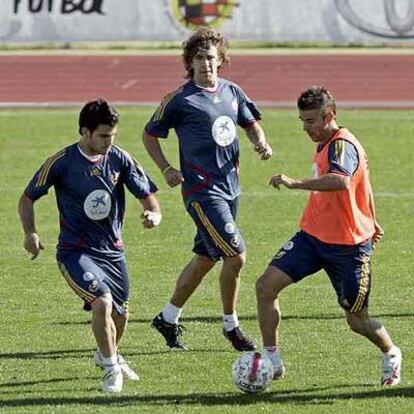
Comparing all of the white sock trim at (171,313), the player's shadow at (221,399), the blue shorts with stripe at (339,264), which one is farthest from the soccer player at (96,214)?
the white sock trim at (171,313)

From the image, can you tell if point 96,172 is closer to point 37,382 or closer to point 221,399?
point 37,382

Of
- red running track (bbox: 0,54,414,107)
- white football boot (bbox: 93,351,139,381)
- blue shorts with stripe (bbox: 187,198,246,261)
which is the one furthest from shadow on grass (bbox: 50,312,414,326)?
red running track (bbox: 0,54,414,107)

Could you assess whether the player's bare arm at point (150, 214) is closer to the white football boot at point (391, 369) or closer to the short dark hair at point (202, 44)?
the short dark hair at point (202, 44)

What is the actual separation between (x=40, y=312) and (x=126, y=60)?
23.4 meters

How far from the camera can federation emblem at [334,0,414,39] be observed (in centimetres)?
3531

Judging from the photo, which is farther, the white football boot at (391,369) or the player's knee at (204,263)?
the player's knee at (204,263)

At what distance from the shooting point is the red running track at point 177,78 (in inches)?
1073

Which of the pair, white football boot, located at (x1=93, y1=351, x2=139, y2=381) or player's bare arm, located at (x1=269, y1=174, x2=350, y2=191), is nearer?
player's bare arm, located at (x1=269, y1=174, x2=350, y2=191)

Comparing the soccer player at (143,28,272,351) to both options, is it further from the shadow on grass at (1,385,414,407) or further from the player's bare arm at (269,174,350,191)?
the player's bare arm at (269,174,350,191)

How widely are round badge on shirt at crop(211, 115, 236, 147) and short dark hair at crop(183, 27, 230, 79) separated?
18.1 inches

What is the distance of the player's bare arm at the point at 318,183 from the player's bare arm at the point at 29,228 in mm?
1524

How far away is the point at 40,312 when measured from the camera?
10.7 metres

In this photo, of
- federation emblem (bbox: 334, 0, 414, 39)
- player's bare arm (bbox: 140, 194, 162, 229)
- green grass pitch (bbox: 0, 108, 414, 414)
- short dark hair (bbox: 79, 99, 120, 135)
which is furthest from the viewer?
federation emblem (bbox: 334, 0, 414, 39)

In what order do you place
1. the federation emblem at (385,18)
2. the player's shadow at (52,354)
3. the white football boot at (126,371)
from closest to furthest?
the white football boot at (126,371) < the player's shadow at (52,354) < the federation emblem at (385,18)
